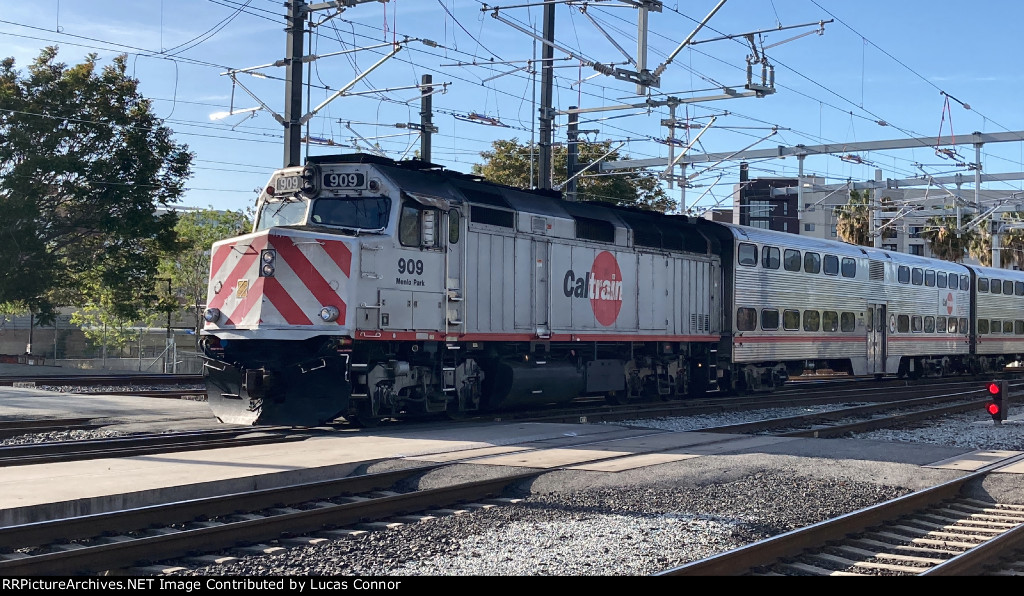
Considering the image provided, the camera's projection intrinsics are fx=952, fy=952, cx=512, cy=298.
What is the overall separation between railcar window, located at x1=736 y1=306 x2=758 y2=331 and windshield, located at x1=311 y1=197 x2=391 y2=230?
1112 cm

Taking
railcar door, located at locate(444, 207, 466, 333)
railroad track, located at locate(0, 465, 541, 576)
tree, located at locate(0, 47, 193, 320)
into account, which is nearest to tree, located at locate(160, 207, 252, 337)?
tree, located at locate(0, 47, 193, 320)

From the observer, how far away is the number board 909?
1494 centimetres

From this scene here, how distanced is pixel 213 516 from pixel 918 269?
2778 centimetres

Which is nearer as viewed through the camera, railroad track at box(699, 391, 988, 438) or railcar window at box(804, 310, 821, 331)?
railroad track at box(699, 391, 988, 438)

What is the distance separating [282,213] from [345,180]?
127 cm

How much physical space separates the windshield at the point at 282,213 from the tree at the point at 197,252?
120 feet

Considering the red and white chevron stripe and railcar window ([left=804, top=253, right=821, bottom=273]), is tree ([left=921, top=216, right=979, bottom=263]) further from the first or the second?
the red and white chevron stripe

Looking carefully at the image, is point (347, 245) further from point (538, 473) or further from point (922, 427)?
point (922, 427)

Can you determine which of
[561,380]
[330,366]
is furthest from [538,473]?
[561,380]

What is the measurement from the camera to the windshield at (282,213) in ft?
49.9

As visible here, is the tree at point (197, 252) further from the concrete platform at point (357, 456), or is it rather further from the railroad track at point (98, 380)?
the concrete platform at point (357, 456)

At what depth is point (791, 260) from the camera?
2486 centimetres
